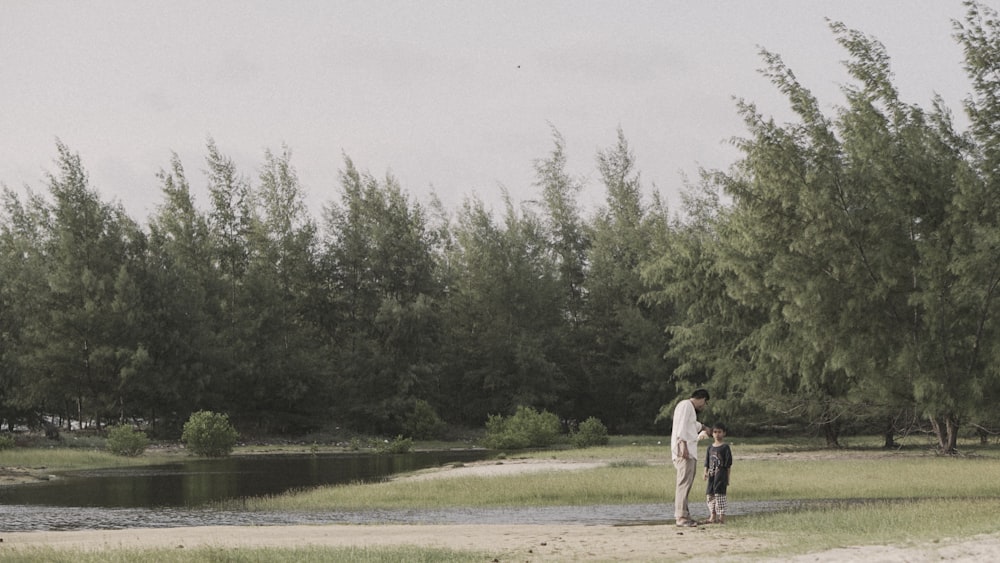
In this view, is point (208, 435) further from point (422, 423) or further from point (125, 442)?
point (422, 423)

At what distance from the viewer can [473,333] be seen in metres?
81.1

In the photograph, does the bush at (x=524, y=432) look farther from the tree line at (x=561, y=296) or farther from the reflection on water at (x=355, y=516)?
the reflection on water at (x=355, y=516)

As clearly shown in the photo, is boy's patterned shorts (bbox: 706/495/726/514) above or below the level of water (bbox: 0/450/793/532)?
above

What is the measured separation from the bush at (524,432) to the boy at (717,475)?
125 ft

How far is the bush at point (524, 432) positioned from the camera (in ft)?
187

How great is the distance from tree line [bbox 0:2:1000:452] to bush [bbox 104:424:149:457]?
10734mm

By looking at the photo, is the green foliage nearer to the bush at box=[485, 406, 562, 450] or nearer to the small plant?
the bush at box=[485, 406, 562, 450]

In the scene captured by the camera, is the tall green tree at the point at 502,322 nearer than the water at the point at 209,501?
No

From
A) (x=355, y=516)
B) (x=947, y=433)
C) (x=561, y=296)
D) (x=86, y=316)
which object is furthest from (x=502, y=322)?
(x=355, y=516)

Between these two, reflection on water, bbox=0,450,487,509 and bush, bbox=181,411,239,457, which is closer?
reflection on water, bbox=0,450,487,509

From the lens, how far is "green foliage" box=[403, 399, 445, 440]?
229 feet

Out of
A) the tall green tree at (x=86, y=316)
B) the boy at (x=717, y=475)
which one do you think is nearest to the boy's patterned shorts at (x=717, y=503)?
the boy at (x=717, y=475)

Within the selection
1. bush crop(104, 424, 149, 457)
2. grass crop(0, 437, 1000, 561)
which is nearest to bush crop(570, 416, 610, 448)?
grass crop(0, 437, 1000, 561)

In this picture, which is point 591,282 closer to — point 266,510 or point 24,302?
point 24,302
